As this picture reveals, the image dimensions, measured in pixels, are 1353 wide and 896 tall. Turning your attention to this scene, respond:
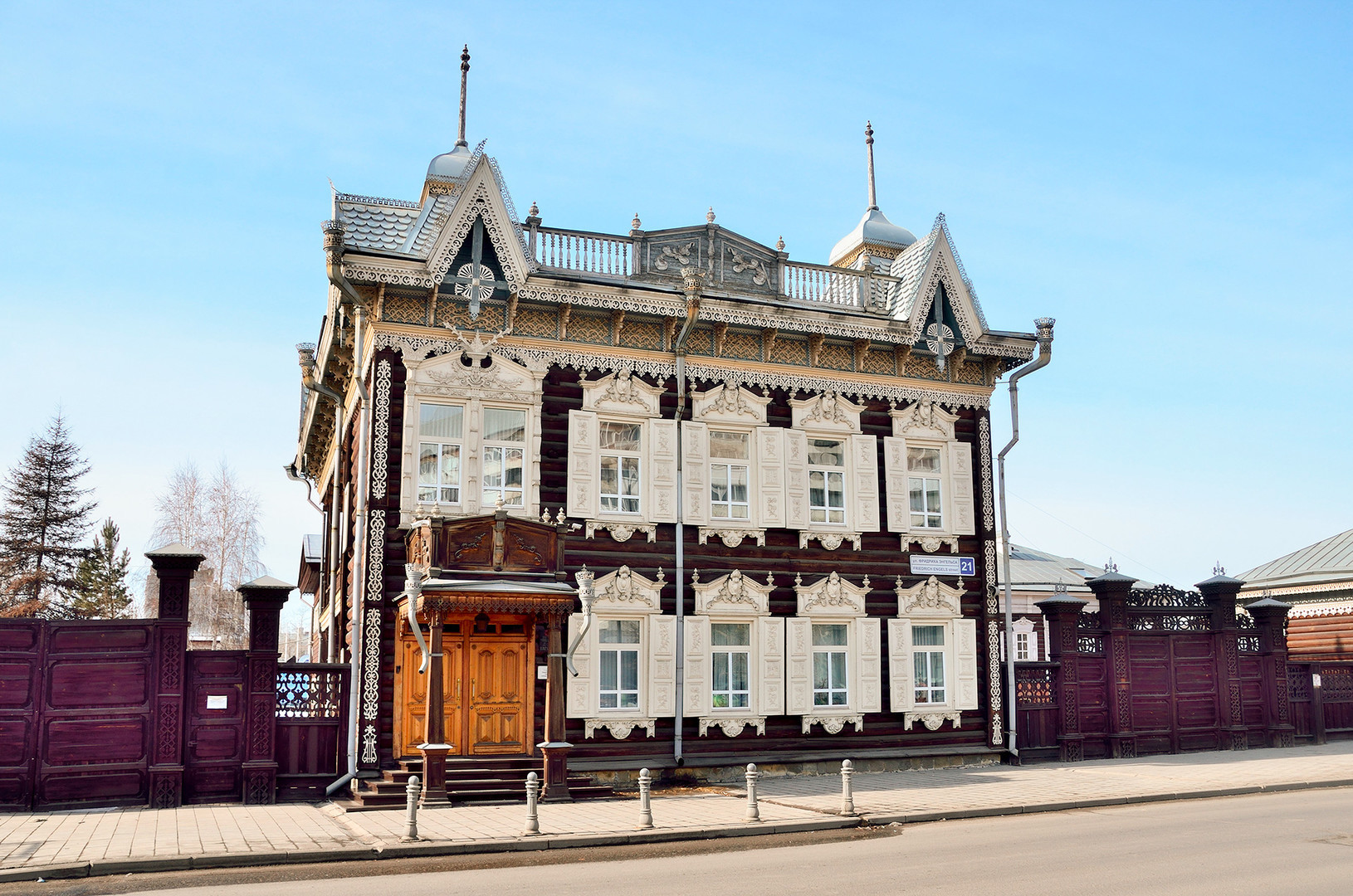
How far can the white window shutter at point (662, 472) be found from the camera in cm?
2002

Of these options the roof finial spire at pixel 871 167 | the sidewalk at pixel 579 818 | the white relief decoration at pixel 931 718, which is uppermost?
the roof finial spire at pixel 871 167

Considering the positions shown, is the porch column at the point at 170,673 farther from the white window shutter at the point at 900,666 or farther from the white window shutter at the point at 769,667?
the white window shutter at the point at 900,666

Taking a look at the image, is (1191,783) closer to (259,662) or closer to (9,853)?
(259,662)

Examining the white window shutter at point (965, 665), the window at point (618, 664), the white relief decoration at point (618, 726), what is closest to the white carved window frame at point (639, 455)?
the window at point (618, 664)

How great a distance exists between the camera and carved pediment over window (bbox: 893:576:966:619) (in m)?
21.6

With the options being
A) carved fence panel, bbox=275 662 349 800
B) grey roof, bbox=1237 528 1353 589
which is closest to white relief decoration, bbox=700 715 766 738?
carved fence panel, bbox=275 662 349 800

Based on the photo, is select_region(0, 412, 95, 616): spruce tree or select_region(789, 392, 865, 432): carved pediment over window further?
select_region(0, 412, 95, 616): spruce tree

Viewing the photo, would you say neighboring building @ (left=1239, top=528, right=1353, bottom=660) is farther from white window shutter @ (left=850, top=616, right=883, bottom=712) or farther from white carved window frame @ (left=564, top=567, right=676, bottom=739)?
white carved window frame @ (left=564, top=567, right=676, bottom=739)

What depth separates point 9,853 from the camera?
11938 millimetres

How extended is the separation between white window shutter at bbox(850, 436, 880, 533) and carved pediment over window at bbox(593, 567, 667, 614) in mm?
4227

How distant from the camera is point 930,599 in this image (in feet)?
71.5

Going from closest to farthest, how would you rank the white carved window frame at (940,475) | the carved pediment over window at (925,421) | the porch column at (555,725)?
the porch column at (555,725) → the white carved window frame at (940,475) → the carved pediment over window at (925,421)

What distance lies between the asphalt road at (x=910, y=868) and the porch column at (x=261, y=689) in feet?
17.2

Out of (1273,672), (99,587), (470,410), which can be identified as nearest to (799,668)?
(470,410)
